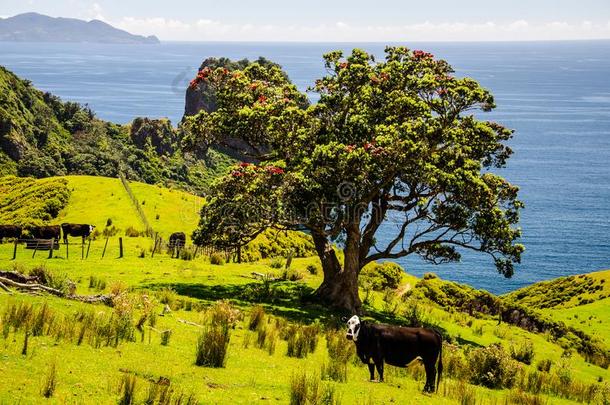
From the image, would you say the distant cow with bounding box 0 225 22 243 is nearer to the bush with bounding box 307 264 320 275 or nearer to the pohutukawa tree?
the pohutukawa tree

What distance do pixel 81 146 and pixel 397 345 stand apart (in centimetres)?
11669

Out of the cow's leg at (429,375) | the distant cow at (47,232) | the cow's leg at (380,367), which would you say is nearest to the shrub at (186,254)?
the distant cow at (47,232)

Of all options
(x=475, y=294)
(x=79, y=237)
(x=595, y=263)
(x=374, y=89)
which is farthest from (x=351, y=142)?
(x=595, y=263)

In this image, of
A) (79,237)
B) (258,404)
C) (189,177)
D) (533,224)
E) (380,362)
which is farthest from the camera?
(189,177)

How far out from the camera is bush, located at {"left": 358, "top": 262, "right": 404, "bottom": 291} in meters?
37.4

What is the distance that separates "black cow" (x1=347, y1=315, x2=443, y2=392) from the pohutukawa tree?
34.7 ft

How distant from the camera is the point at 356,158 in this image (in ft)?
80.1

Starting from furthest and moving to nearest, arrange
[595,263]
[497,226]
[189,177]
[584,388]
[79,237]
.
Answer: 1. [189,177]
2. [595,263]
3. [79,237]
4. [497,226]
5. [584,388]

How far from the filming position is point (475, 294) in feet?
125

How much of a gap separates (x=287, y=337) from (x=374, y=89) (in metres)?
13.5

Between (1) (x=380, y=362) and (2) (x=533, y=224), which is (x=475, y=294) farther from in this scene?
(2) (x=533, y=224)

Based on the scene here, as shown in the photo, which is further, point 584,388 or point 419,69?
point 419,69

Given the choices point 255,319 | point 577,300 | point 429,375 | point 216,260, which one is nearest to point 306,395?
point 429,375

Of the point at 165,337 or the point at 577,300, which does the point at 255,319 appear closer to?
the point at 165,337
